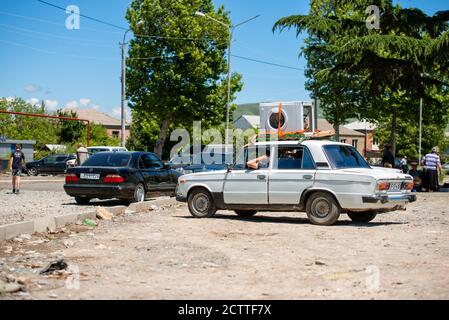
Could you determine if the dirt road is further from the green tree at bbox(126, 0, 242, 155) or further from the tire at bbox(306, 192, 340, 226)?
the green tree at bbox(126, 0, 242, 155)

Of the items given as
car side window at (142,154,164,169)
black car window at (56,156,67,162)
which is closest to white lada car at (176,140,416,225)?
car side window at (142,154,164,169)

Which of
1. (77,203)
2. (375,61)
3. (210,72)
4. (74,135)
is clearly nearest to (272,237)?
(77,203)

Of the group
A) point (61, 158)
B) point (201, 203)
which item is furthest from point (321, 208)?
point (61, 158)

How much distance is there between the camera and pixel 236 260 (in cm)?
845

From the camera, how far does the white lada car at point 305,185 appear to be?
12.6 meters

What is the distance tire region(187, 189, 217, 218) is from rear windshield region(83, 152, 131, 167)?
11.1 feet

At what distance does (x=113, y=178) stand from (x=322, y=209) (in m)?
6.15

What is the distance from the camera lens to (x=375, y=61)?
82.5 ft

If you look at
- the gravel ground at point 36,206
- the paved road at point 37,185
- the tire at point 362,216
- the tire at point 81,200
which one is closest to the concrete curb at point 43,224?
the gravel ground at point 36,206

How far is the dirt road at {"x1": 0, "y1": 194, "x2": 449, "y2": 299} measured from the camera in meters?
6.40

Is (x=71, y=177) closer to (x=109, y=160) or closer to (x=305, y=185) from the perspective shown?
(x=109, y=160)

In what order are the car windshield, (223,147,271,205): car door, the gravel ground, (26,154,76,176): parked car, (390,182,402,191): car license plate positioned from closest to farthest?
1. (390,182,402,191): car license plate
2. the car windshield
3. (223,147,271,205): car door
4. the gravel ground
5. (26,154,76,176): parked car

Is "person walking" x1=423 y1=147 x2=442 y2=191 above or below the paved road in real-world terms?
above
